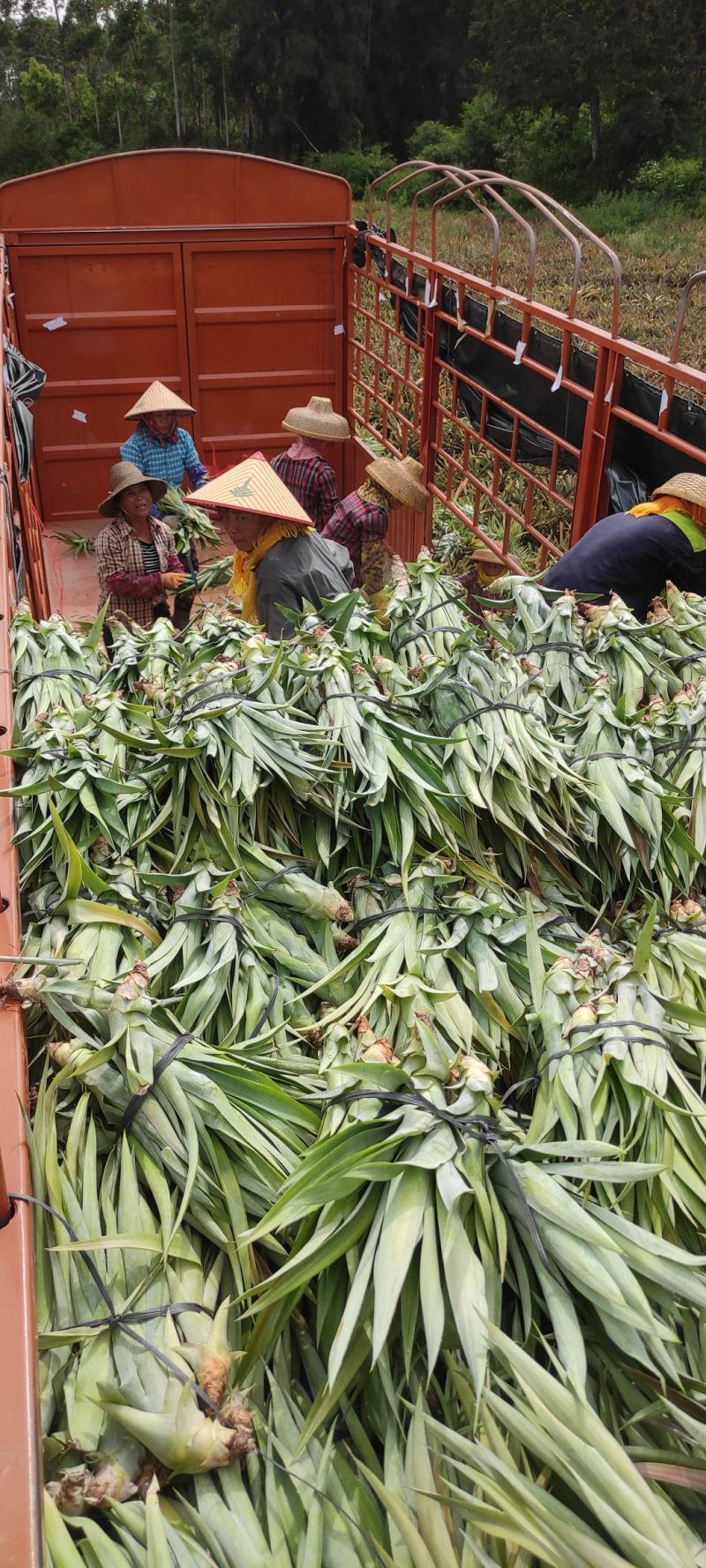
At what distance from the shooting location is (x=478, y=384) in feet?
18.1

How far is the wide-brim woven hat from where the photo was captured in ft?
10.7

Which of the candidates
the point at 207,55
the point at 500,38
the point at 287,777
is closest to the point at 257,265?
the point at 287,777

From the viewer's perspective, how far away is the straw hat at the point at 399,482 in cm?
493

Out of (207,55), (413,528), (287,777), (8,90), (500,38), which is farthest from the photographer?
(8,90)

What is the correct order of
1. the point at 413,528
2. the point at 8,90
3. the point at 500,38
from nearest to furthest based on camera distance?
the point at 413,528, the point at 500,38, the point at 8,90

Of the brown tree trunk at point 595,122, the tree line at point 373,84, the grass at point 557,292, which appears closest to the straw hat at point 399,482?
the grass at point 557,292

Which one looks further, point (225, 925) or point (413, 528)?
point (413, 528)

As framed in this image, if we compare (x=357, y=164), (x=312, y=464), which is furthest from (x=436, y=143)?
(x=312, y=464)

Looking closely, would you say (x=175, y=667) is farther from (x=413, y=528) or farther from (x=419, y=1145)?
(x=413, y=528)

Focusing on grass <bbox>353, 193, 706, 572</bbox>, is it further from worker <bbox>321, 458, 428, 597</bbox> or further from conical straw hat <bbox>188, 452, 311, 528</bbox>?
conical straw hat <bbox>188, 452, 311, 528</bbox>

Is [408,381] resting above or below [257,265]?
below

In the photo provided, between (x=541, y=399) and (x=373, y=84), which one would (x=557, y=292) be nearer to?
(x=541, y=399)

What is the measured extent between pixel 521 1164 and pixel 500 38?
33.8 m

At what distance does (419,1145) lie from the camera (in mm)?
1338
